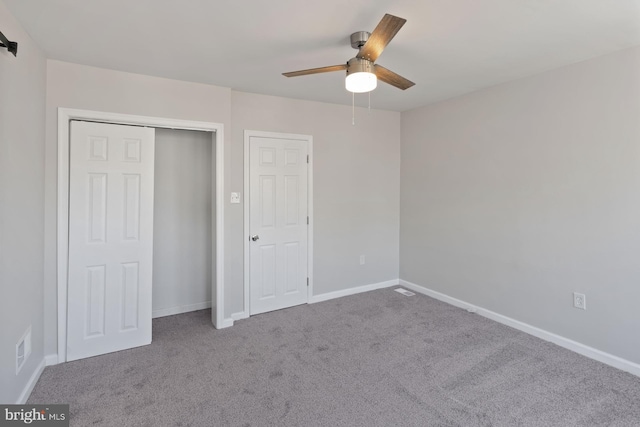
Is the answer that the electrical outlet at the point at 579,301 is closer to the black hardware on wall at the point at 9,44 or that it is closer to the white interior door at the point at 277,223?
the white interior door at the point at 277,223

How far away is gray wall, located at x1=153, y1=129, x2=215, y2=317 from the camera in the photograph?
3.71 metres

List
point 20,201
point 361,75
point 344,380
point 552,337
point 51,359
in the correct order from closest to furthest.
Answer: point 361,75, point 20,201, point 344,380, point 51,359, point 552,337

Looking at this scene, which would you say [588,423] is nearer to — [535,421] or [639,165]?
[535,421]

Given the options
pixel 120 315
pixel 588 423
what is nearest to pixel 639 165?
pixel 588 423

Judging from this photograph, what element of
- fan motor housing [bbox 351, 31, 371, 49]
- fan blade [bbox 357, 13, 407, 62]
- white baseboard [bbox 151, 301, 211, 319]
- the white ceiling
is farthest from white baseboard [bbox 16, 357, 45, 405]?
fan motor housing [bbox 351, 31, 371, 49]

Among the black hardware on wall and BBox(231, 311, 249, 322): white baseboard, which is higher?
the black hardware on wall

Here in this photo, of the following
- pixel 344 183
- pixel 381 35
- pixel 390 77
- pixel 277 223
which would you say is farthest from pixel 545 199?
pixel 277 223

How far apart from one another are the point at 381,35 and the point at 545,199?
232cm

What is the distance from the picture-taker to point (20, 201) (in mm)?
2143

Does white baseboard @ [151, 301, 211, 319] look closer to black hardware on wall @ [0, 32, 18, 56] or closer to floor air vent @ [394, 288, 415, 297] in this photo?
floor air vent @ [394, 288, 415, 297]

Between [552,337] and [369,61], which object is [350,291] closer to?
[552,337]

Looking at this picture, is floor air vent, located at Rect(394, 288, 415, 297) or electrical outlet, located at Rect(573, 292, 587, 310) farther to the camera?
floor air vent, located at Rect(394, 288, 415, 297)

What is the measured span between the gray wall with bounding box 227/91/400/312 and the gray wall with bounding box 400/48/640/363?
53cm

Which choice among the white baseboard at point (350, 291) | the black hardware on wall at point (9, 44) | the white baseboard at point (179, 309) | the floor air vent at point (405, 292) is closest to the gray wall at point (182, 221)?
the white baseboard at point (179, 309)
